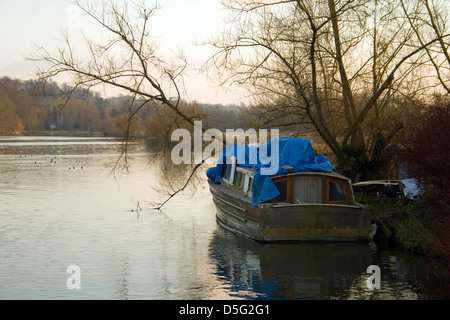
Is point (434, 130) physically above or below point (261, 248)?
above

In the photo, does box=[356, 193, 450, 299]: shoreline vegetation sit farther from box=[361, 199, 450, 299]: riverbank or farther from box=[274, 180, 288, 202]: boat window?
box=[274, 180, 288, 202]: boat window

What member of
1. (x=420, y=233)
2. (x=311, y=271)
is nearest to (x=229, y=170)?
(x=311, y=271)

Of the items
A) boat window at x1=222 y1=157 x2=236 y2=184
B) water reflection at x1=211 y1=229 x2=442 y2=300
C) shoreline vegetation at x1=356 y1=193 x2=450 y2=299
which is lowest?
water reflection at x1=211 y1=229 x2=442 y2=300

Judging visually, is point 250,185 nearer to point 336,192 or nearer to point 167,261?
point 336,192

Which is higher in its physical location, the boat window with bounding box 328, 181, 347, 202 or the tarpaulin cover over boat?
the tarpaulin cover over boat

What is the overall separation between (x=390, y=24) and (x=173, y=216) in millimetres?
11623

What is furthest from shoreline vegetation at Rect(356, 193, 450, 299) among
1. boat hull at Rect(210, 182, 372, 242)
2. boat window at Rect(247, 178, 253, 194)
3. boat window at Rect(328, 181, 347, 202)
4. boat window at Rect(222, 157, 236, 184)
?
boat window at Rect(222, 157, 236, 184)

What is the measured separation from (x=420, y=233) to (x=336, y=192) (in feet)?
10.5

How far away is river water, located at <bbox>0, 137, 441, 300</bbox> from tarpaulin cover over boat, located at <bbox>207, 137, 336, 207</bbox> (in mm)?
1683

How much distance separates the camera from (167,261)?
17.5 metres

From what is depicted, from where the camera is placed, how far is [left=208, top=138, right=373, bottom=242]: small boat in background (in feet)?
61.3

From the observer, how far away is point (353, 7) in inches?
870
